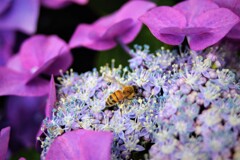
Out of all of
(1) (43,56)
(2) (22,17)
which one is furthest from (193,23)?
(2) (22,17)

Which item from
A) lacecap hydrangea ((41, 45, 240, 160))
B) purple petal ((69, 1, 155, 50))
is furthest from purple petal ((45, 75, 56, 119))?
purple petal ((69, 1, 155, 50))

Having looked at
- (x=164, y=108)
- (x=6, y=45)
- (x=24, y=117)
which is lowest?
(x=24, y=117)

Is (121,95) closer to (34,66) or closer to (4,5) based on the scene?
(34,66)

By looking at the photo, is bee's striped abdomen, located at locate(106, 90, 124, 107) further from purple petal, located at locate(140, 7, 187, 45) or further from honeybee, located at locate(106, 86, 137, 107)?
purple petal, located at locate(140, 7, 187, 45)

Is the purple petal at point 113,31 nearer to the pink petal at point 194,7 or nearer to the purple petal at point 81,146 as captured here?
the pink petal at point 194,7

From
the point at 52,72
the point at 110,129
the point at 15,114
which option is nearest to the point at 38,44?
the point at 52,72

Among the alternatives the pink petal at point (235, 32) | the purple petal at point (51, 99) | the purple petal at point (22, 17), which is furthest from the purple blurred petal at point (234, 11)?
the purple petal at point (22, 17)

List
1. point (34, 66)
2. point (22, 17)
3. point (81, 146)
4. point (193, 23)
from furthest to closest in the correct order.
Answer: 1. point (22, 17)
2. point (34, 66)
3. point (193, 23)
4. point (81, 146)
